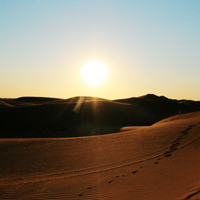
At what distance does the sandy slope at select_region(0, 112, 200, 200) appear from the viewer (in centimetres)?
868

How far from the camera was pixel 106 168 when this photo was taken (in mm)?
12086

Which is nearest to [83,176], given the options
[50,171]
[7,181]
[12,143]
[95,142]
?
[50,171]

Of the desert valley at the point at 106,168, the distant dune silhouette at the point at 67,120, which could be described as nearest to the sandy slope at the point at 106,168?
the desert valley at the point at 106,168

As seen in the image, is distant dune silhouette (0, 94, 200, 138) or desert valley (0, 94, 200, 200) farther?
distant dune silhouette (0, 94, 200, 138)

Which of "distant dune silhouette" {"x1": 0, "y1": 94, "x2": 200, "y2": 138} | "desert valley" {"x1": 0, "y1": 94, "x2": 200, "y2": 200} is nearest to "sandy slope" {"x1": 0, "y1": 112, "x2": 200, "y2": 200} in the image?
"desert valley" {"x1": 0, "y1": 94, "x2": 200, "y2": 200}

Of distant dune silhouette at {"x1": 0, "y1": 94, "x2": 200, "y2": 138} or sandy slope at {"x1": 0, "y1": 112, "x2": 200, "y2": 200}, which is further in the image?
distant dune silhouette at {"x1": 0, "y1": 94, "x2": 200, "y2": 138}

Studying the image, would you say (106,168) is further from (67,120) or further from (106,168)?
(67,120)

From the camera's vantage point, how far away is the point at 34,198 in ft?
28.6

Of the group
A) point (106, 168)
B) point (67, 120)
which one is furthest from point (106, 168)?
point (67, 120)

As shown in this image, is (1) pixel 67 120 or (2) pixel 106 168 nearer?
(2) pixel 106 168

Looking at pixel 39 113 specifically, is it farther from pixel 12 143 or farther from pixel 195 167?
pixel 195 167

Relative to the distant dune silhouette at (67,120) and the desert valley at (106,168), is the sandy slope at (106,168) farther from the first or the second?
the distant dune silhouette at (67,120)

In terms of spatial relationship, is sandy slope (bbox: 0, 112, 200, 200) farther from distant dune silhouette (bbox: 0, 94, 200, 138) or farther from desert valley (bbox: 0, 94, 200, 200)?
distant dune silhouette (bbox: 0, 94, 200, 138)

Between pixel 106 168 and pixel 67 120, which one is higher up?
pixel 67 120
